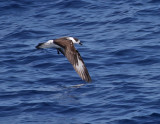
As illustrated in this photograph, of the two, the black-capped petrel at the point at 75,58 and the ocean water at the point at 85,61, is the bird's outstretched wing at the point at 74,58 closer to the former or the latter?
the black-capped petrel at the point at 75,58

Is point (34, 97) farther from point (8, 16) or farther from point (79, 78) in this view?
point (8, 16)

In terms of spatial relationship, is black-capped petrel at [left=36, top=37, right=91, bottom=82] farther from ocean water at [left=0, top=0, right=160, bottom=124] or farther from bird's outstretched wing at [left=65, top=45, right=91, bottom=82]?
ocean water at [left=0, top=0, right=160, bottom=124]

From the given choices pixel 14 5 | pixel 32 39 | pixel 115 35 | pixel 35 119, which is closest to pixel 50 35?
pixel 32 39

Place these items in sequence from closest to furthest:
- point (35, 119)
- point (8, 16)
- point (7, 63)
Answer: point (35, 119) → point (7, 63) → point (8, 16)

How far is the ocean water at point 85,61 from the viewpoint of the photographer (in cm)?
1158

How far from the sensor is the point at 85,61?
1498 cm

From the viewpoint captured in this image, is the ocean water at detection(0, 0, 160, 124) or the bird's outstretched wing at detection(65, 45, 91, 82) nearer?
the ocean water at detection(0, 0, 160, 124)

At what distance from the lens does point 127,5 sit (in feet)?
64.7

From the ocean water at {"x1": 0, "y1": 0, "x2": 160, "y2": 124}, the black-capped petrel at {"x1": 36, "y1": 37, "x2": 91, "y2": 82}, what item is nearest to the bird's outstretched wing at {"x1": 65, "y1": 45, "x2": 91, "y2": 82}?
the black-capped petrel at {"x1": 36, "y1": 37, "x2": 91, "y2": 82}

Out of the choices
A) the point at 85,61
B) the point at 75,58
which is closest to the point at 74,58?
the point at 75,58

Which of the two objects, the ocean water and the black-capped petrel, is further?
the black-capped petrel

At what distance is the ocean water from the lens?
11578 mm

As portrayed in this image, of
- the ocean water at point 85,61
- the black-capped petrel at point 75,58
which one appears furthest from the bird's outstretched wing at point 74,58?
the ocean water at point 85,61

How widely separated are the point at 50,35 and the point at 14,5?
3.68 m
